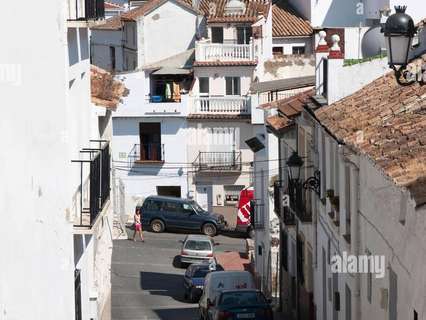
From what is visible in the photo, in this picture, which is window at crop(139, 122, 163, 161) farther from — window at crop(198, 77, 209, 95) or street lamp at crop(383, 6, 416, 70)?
street lamp at crop(383, 6, 416, 70)

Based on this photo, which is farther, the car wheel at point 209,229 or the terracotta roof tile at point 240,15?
the terracotta roof tile at point 240,15

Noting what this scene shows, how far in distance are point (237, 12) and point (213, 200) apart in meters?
9.62

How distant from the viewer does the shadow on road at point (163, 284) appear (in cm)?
4072

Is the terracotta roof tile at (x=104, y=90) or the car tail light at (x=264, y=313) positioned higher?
the terracotta roof tile at (x=104, y=90)

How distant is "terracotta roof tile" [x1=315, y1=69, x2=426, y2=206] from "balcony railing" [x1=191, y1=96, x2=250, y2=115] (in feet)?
109

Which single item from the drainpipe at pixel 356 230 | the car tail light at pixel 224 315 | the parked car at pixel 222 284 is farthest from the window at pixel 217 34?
the drainpipe at pixel 356 230

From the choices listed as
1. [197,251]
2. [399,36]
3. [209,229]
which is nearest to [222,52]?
[209,229]

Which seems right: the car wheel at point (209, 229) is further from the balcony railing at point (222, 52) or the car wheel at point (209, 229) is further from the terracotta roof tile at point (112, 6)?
the terracotta roof tile at point (112, 6)

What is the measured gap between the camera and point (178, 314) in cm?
3678

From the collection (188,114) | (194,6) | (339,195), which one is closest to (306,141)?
(339,195)

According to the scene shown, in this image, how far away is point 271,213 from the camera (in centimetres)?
3803

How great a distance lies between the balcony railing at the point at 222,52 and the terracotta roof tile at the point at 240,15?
1682 millimetres

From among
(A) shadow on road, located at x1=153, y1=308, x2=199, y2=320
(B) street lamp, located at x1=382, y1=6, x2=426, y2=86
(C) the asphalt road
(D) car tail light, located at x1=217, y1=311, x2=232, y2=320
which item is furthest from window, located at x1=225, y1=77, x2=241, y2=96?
(B) street lamp, located at x1=382, y1=6, x2=426, y2=86

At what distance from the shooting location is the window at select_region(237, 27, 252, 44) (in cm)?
5941
